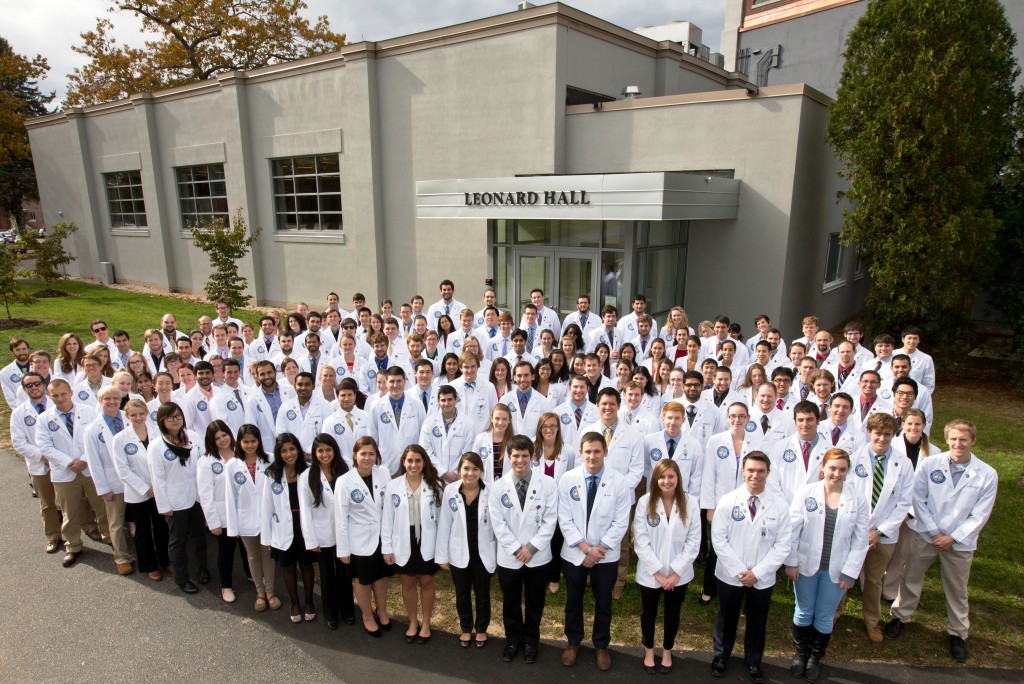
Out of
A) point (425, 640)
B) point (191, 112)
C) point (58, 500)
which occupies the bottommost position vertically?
point (425, 640)

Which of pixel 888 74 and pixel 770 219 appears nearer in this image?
pixel 888 74

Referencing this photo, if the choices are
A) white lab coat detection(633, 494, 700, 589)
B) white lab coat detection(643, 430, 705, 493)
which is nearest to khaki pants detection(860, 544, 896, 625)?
white lab coat detection(643, 430, 705, 493)

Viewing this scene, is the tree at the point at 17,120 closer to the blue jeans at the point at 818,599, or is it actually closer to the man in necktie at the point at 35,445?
the man in necktie at the point at 35,445

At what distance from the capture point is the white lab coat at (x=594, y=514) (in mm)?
4598

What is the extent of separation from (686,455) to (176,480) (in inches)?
180

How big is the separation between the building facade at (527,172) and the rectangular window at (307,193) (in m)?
0.06

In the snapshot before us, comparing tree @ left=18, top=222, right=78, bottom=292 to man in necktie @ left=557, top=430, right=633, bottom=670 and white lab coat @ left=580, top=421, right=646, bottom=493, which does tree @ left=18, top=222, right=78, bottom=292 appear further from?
man in necktie @ left=557, top=430, right=633, bottom=670

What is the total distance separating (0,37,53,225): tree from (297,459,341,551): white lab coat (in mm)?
36878

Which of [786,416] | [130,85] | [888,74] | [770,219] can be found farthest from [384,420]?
[130,85]

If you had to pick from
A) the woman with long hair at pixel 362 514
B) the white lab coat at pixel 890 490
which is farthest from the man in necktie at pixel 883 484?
the woman with long hair at pixel 362 514

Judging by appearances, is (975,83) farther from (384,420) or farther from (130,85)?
(130,85)

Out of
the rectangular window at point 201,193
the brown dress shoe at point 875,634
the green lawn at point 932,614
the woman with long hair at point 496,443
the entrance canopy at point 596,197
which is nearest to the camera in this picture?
the green lawn at point 932,614

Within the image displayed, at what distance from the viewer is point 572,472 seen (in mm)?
4730

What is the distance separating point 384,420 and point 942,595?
17.9 ft
